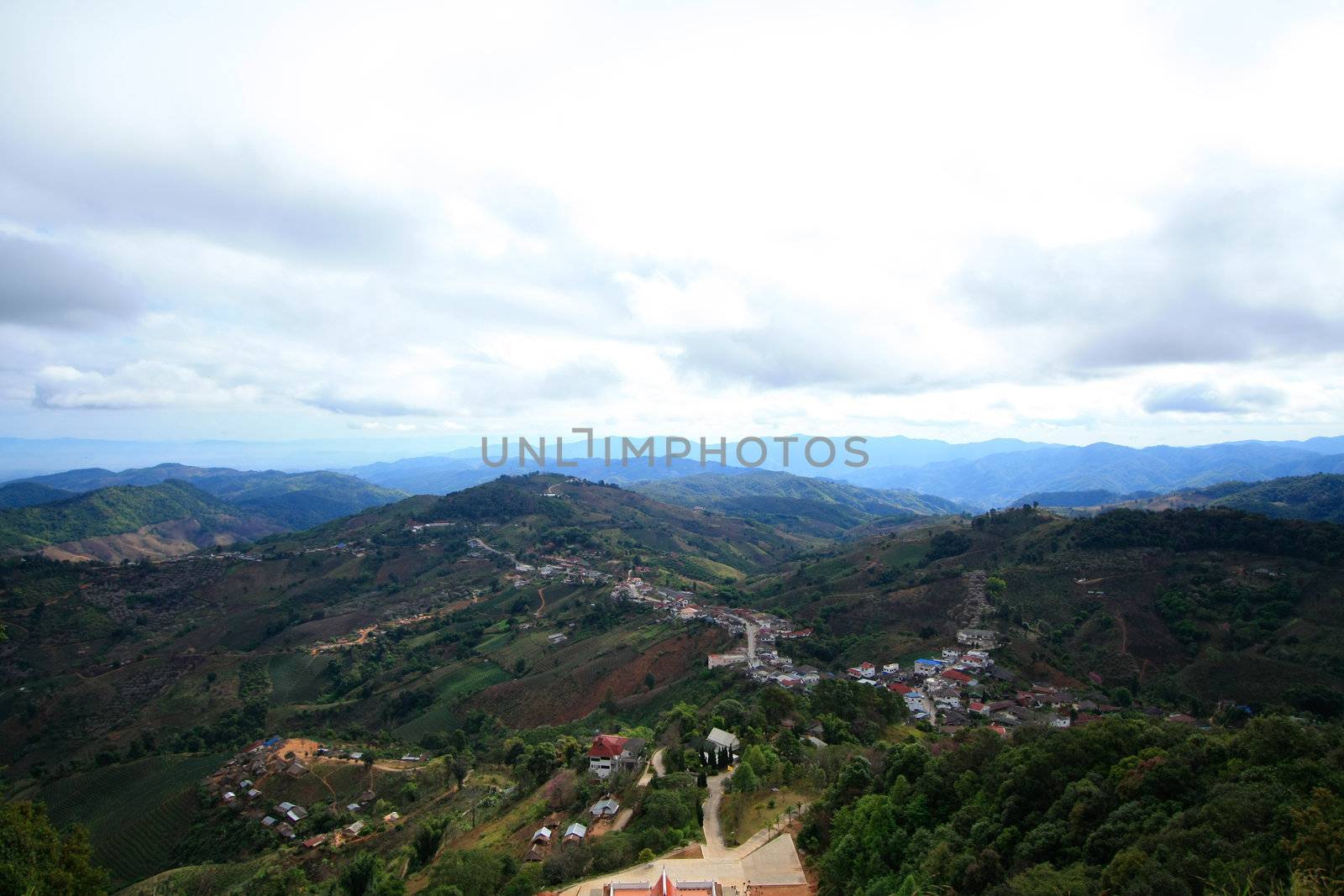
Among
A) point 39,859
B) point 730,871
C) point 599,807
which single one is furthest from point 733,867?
point 39,859

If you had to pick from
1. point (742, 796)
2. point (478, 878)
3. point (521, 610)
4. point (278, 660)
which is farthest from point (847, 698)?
point (278, 660)

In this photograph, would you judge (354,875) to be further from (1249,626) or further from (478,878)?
(1249,626)

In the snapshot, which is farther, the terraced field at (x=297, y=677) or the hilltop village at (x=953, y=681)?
the terraced field at (x=297, y=677)

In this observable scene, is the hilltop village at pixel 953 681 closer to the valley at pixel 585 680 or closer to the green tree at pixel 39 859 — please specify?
the valley at pixel 585 680

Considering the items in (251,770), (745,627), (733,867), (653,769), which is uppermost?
(733,867)

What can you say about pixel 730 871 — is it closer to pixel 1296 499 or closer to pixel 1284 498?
pixel 1296 499

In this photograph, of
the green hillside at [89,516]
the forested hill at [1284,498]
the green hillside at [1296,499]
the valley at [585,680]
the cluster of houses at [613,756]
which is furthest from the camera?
the green hillside at [89,516]

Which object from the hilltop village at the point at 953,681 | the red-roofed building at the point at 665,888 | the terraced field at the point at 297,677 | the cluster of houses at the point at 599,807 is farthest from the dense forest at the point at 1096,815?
the terraced field at the point at 297,677
